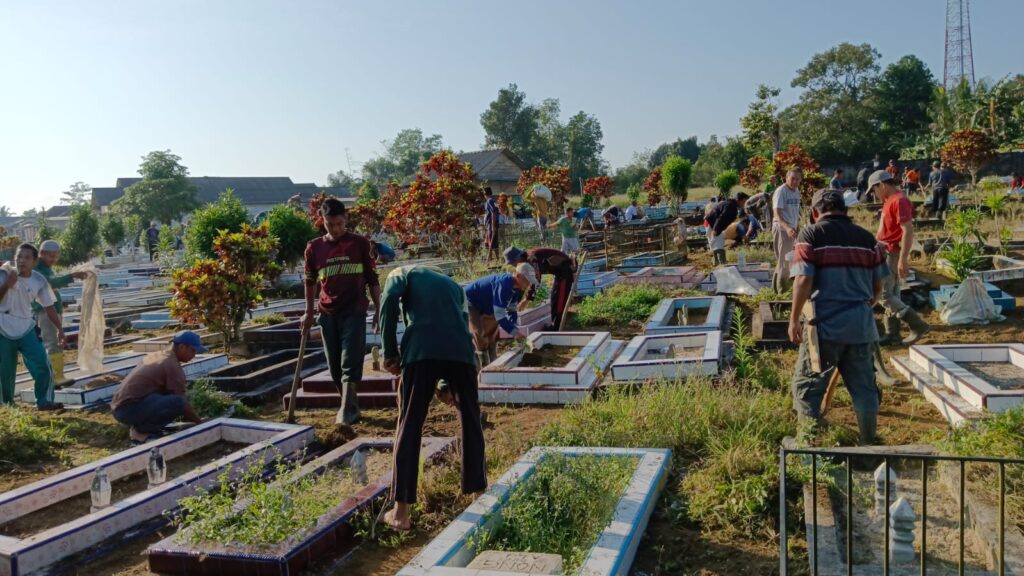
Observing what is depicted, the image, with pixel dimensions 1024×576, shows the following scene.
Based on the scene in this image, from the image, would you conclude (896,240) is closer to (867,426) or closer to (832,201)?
(832,201)

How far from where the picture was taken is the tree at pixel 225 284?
9.23 metres

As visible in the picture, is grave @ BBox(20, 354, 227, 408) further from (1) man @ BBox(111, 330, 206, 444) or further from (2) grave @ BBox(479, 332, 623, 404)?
(2) grave @ BBox(479, 332, 623, 404)

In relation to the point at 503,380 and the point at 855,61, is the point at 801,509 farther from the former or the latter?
the point at 855,61

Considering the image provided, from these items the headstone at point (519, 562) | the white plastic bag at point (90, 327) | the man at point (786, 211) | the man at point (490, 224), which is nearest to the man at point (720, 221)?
the man at point (786, 211)

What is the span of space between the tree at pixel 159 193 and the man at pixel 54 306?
130 ft

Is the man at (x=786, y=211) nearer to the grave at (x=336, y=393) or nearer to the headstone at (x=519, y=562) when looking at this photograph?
the grave at (x=336, y=393)

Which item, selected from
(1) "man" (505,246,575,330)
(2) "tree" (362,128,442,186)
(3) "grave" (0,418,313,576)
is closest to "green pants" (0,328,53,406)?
(3) "grave" (0,418,313,576)

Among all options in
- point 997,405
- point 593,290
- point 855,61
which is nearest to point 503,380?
point 997,405

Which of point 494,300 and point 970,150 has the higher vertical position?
point 970,150

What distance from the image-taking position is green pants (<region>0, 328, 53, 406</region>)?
7.01 metres

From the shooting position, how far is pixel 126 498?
4.58m

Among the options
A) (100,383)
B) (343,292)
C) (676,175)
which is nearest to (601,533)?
(343,292)

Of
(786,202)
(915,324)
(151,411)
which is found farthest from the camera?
(786,202)

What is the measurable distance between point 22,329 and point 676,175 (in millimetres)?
25161
